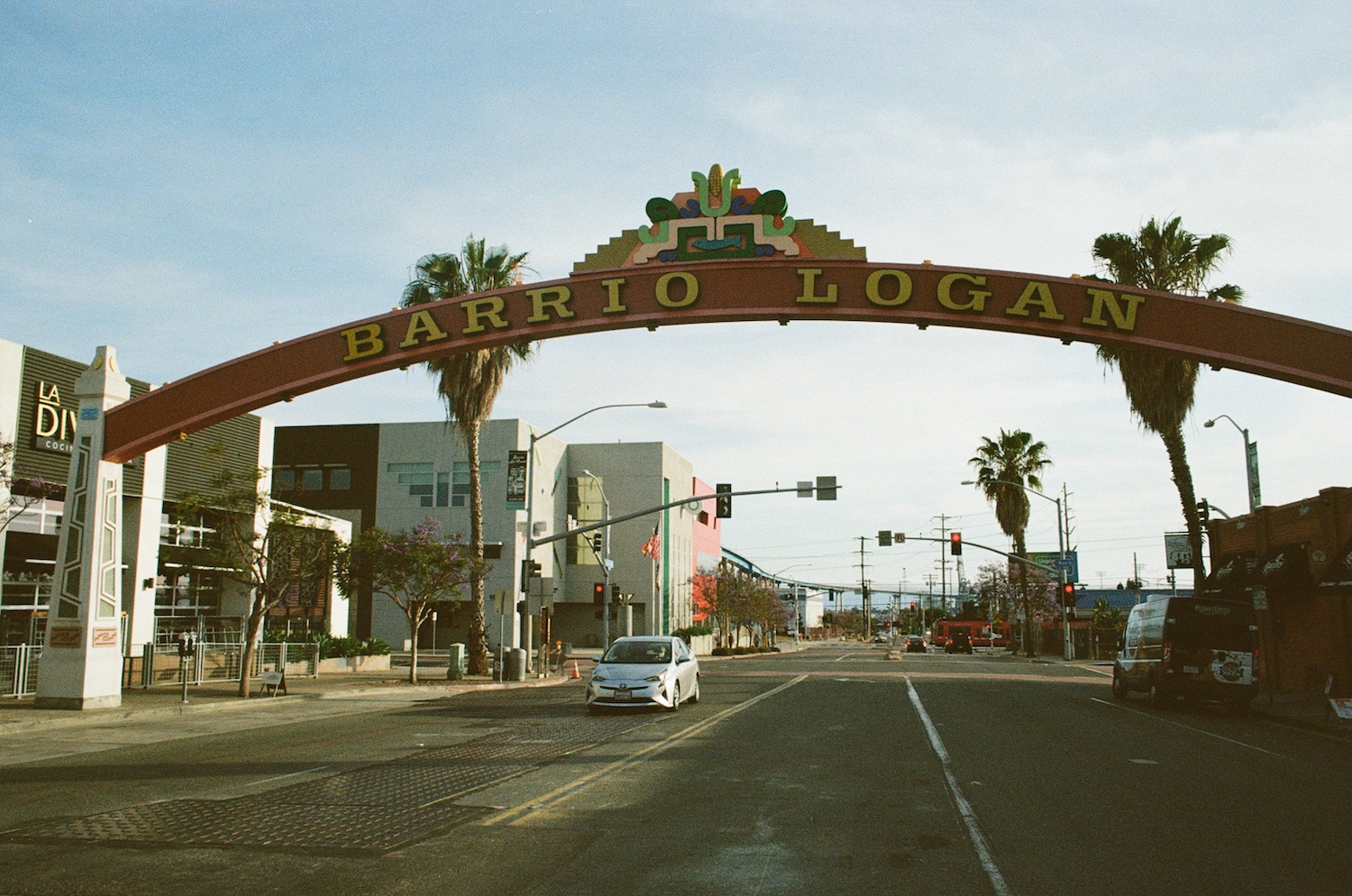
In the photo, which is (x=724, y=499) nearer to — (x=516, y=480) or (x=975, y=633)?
(x=516, y=480)

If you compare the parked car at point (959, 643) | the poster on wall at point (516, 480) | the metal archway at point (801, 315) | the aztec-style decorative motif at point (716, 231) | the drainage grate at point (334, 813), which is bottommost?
the parked car at point (959, 643)

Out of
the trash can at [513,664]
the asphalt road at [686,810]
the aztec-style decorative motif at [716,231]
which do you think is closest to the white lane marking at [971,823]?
the asphalt road at [686,810]

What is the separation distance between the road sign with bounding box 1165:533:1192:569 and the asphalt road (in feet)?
70.4

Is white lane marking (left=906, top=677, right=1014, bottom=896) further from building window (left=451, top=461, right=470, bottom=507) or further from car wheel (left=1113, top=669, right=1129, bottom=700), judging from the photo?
building window (left=451, top=461, right=470, bottom=507)

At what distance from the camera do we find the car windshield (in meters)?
21.8

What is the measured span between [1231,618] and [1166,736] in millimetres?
6274

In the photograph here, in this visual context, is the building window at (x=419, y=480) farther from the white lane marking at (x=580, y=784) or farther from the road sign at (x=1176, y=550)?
the white lane marking at (x=580, y=784)

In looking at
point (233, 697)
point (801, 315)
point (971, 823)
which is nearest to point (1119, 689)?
point (801, 315)

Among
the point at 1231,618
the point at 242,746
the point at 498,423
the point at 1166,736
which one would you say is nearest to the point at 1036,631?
the point at 498,423

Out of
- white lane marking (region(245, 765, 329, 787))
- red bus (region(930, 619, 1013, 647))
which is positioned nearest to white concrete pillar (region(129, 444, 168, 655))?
white lane marking (region(245, 765, 329, 787))

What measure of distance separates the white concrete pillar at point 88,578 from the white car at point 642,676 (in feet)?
30.9

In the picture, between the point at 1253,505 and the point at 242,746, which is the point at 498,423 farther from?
the point at 242,746

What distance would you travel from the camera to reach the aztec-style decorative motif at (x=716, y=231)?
62.7 ft

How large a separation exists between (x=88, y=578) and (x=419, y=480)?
4347 centimetres
